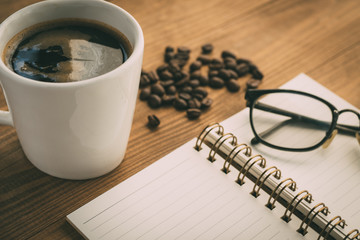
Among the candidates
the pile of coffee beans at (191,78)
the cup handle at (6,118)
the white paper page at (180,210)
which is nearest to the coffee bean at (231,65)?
the pile of coffee beans at (191,78)

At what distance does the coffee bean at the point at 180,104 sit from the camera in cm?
95

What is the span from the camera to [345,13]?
1.27 m

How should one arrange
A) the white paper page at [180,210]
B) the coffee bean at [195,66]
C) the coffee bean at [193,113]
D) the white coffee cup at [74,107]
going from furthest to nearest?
the coffee bean at [195,66], the coffee bean at [193,113], the white paper page at [180,210], the white coffee cup at [74,107]

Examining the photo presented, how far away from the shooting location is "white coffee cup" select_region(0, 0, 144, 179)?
623 mm

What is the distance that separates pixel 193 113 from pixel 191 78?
12 cm

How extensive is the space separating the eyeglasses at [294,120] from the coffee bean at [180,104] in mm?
134

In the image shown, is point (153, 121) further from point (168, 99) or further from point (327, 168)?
point (327, 168)

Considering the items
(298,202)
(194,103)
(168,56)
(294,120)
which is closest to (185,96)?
(194,103)

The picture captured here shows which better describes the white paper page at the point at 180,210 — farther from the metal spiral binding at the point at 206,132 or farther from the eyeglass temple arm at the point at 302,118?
the eyeglass temple arm at the point at 302,118

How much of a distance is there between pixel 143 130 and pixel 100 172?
15 cm

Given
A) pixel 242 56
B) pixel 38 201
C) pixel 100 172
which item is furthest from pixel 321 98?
pixel 38 201

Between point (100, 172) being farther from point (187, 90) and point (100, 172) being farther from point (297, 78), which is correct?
point (297, 78)

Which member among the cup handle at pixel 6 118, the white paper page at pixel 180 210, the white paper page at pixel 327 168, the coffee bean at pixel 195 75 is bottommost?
the white paper page at pixel 180 210

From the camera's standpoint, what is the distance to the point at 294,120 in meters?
0.95
